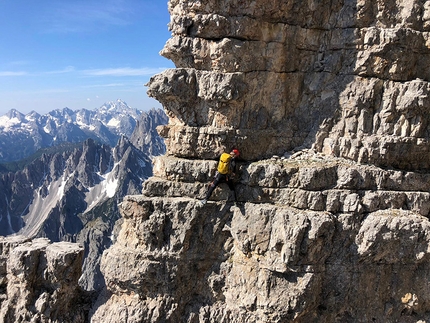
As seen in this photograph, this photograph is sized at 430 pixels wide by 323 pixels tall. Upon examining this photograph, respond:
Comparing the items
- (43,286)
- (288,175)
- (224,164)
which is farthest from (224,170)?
(43,286)

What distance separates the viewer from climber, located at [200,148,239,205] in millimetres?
18750

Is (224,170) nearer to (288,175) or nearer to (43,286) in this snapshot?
(288,175)

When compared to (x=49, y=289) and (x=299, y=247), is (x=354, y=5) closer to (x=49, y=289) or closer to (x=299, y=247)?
(x=299, y=247)

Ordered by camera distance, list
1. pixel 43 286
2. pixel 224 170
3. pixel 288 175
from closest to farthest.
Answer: pixel 224 170, pixel 288 175, pixel 43 286

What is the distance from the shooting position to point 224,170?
1889 cm

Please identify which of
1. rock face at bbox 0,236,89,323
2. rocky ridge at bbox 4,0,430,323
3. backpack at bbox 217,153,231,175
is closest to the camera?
rocky ridge at bbox 4,0,430,323

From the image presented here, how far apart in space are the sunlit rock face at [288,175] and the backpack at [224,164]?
1.10m

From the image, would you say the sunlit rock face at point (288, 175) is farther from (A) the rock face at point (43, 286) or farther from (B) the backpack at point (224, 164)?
(A) the rock face at point (43, 286)

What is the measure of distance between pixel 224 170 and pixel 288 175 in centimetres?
365

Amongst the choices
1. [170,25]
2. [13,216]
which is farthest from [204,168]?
[13,216]

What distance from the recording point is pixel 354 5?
1944cm

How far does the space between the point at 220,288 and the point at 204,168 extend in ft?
23.7

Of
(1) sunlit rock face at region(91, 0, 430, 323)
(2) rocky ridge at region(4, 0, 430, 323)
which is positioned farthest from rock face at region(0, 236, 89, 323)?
(2) rocky ridge at region(4, 0, 430, 323)

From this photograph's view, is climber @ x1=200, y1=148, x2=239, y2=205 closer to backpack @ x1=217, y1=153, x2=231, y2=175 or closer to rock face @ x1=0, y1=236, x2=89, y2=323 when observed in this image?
backpack @ x1=217, y1=153, x2=231, y2=175
